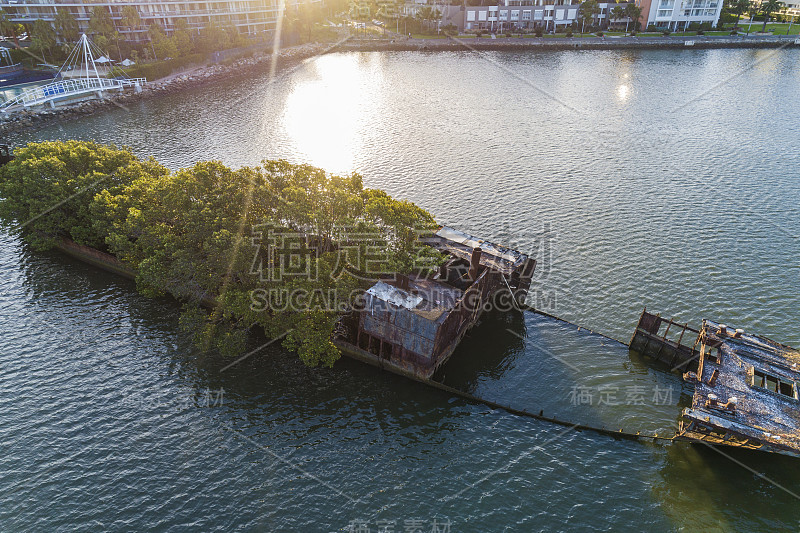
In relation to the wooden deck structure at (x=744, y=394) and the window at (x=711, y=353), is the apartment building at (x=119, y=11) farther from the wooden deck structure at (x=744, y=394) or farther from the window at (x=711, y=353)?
the wooden deck structure at (x=744, y=394)

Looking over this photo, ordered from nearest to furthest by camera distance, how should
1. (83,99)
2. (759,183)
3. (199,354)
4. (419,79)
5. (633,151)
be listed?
(199,354) → (759,183) → (633,151) → (83,99) → (419,79)

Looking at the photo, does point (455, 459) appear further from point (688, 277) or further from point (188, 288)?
point (688, 277)

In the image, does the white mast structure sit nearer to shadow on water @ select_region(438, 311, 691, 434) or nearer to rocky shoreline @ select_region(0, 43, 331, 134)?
rocky shoreline @ select_region(0, 43, 331, 134)

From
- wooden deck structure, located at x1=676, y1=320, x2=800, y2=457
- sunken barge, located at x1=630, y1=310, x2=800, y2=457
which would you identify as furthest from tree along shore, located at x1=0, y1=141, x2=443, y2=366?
wooden deck structure, located at x1=676, y1=320, x2=800, y2=457

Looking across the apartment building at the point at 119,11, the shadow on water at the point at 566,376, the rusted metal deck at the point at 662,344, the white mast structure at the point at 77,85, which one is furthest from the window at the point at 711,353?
the apartment building at the point at 119,11

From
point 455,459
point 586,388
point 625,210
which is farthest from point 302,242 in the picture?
point 625,210

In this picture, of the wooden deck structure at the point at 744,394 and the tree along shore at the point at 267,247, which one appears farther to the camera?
the tree along shore at the point at 267,247

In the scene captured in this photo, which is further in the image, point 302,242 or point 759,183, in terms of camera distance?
point 759,183
